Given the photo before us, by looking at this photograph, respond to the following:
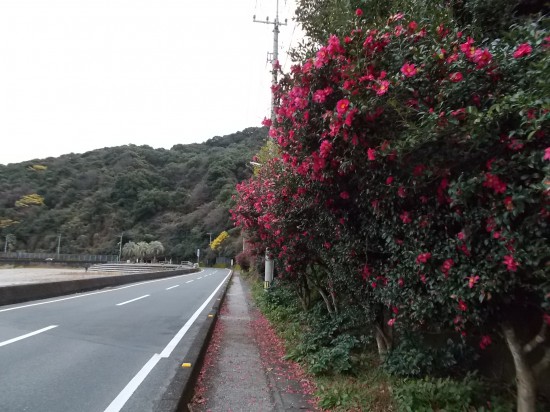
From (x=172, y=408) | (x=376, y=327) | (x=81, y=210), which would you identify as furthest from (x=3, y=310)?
(x=81, y=210)

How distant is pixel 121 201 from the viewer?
11088cm

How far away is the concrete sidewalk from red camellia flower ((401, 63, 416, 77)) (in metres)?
3.99

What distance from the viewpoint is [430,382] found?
4.45 m

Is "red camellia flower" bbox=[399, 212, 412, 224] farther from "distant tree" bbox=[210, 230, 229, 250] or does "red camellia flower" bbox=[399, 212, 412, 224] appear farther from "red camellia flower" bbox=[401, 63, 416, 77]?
"distant tree" bbox=[210, 230, 229, 250]

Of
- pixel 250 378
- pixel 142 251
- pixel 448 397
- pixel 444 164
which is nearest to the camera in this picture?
pixel 444 164

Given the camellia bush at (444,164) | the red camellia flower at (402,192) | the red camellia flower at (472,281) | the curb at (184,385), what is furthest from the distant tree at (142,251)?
the red camellia flower at (472,281)

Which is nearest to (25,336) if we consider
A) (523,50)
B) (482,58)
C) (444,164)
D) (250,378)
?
(250,378)

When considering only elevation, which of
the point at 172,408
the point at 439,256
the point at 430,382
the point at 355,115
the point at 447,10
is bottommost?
the point at 172,408

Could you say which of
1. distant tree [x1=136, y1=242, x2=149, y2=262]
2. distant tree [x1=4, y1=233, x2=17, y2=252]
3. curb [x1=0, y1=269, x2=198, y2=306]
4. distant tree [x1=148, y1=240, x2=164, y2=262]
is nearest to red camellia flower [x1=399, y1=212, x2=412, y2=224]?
curb [x1=0, y1=269, x2=198, y2=306]

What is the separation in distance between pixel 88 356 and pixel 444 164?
6.65 meters

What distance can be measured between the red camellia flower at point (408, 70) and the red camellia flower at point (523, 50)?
2.20 ft

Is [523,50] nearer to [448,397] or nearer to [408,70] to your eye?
[408,70]

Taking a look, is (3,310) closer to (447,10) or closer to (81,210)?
(447,10)

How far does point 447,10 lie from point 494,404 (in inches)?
145
